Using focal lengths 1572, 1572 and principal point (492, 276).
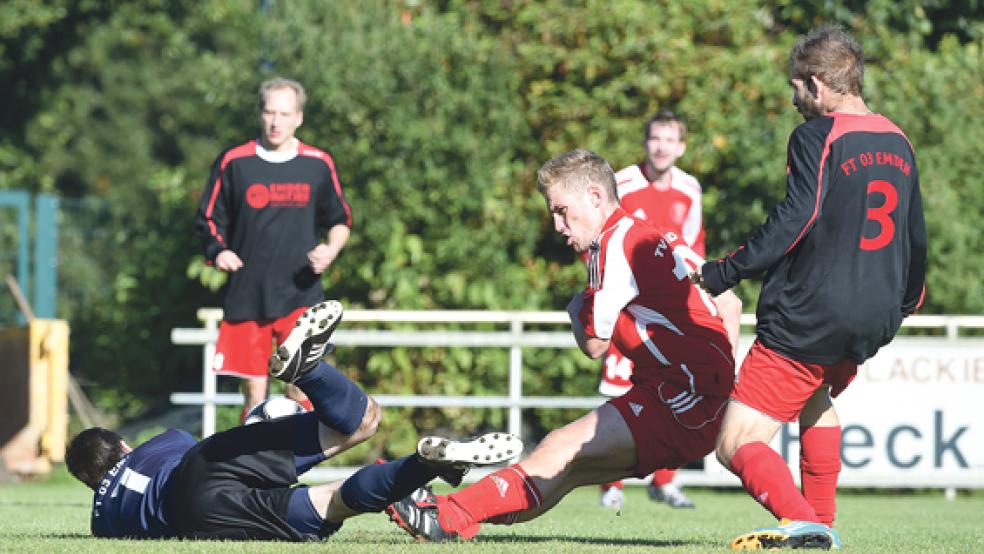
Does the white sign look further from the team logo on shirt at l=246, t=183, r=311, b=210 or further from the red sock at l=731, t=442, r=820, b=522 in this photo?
the red sock at l=731, t=442, r=820, b=522

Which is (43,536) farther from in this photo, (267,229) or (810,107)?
(810,107)

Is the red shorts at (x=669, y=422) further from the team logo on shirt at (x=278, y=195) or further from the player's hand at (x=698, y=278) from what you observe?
the team logo on shirt at (x=278, y=195)

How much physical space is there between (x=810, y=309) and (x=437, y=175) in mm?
6482

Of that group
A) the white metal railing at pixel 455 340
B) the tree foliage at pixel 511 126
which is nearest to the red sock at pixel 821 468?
the white metal railing at pixel 455 340

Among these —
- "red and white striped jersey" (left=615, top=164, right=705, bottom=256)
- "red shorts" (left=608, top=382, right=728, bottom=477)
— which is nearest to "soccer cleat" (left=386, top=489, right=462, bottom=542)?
"red shorts" (left=608, top=382, right=728, bottom=477)

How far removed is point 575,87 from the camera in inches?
497

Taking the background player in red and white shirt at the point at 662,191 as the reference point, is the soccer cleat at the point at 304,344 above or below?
below

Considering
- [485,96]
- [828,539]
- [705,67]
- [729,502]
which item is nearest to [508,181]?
[485,96]

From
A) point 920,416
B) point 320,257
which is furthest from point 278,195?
point 920,416

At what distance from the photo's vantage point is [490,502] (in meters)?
5.70

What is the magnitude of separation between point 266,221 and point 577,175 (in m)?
3.33

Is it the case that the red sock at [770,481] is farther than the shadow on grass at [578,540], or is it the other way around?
the shadow on grass at [578,540]

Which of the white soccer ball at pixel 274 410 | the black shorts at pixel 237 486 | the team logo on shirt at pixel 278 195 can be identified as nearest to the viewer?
the black shorts at pixel 237 486

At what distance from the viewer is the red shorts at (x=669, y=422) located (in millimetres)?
5742
